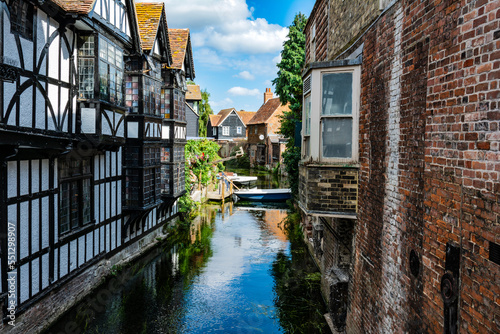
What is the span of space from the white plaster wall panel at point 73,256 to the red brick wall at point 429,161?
23.7 ft

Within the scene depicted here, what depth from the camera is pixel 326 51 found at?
10461 millimetres

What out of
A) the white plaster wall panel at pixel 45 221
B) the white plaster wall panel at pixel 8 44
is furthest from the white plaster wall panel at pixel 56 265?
the white plaster wall panel at pixel 8 44

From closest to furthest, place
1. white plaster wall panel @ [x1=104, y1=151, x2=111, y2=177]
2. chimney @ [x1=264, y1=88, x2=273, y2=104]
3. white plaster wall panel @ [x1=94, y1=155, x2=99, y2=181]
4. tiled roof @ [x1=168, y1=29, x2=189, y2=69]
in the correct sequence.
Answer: white plaster wall panel @ [x1=94, y1=155, x2=99, y2=181] < white plaster wall panel @ [x1=104, y1=151, x2=111, y2=177] < tiled roof @ [x1=168, y1=29, x2=189, y2=69] < chimney @ [x1=264, y1=88, x2=273, y2=104]

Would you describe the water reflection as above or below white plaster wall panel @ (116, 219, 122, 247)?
below

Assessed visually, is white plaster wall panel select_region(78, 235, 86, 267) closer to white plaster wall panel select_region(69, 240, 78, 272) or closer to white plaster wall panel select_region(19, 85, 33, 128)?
white plaster wall panel select_region(69, 240, 78, 272)

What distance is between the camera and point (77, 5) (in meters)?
8.80

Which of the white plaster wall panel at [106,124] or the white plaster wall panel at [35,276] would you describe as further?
the white plaster wall panel at [106,124]

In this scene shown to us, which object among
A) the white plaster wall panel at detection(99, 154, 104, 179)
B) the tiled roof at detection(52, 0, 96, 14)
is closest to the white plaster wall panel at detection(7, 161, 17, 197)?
the tiled roof at detection(52, 0, 96, 14)

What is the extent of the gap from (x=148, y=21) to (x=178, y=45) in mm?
3362

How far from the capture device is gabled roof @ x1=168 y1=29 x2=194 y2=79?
55.7 ft

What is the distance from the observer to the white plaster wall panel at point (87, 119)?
959 centimetres

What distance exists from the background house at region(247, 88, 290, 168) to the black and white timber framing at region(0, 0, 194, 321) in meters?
35.2

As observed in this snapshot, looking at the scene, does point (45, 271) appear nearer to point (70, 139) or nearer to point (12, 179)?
point (12, 179)

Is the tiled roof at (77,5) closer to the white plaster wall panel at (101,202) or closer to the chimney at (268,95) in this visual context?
the white plaster wall panel at (101,202)
